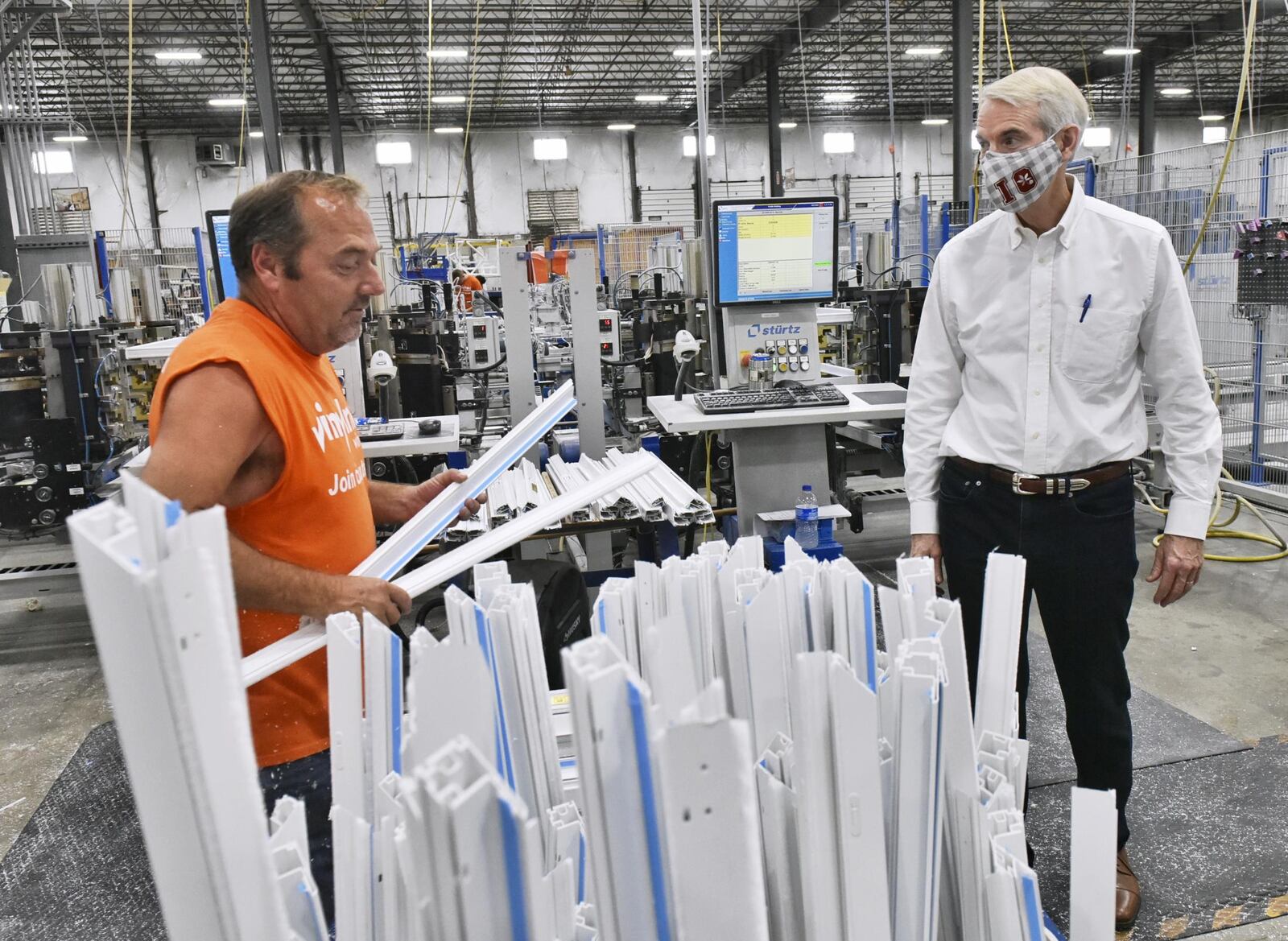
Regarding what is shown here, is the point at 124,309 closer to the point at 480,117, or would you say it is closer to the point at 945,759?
the point at 945,759

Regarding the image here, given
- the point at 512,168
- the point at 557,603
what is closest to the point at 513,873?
the point at 557,603

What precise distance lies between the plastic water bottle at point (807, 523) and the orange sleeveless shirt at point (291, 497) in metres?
2.04

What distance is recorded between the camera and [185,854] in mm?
495

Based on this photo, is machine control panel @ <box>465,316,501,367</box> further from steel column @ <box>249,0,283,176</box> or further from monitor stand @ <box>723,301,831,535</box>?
steel column @ <box>249,0,283,176</box>

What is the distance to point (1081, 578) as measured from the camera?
1.75 meters

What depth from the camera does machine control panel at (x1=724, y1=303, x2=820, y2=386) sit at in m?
3.62

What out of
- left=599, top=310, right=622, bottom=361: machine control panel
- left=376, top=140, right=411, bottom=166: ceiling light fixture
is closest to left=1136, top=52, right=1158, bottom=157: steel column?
left=376, top=140, right=411, bottom=166: ceiling light fixture

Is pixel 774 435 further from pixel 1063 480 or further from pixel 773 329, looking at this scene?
pixel 1063 480

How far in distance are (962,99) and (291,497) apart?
801 centimetres

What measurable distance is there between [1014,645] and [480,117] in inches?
673

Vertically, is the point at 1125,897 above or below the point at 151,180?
below

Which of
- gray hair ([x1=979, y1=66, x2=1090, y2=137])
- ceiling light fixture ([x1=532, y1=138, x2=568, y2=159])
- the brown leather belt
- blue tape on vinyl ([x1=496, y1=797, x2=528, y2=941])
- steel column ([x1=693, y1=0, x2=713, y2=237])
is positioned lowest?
the brown leather belt

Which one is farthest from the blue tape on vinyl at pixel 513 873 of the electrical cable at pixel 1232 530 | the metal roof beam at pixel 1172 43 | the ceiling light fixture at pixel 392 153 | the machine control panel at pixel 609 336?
the ceiling light fixture at pixel 392 153

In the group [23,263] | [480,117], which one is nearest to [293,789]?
[23,263]
